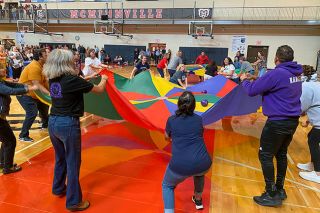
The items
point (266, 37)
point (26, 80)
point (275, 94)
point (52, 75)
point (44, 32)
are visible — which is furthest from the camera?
point (44, 32)

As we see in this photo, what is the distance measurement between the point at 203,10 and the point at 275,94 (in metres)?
14.7

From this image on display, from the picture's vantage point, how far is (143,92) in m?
4.55

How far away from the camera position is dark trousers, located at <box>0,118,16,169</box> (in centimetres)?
287

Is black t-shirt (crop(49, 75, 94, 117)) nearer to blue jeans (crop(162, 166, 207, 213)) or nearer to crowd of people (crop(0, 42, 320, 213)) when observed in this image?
crowd of people (crop(0, 42, 320, 213))

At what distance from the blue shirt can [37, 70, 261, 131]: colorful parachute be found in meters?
1.12

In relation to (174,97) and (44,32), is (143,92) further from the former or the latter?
(44,32)

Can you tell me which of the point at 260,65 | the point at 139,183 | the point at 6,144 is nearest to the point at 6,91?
the point at 6,144

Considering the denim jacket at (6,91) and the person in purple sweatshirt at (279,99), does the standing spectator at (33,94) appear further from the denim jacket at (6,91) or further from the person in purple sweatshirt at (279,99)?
the person in purple sweatshirt at (279,99)

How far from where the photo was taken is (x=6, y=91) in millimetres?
2652

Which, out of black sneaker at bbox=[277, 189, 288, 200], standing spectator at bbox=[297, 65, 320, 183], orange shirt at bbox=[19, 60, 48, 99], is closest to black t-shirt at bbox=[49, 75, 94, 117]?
orange shirt at bbox=[19, 60, 48, 99]

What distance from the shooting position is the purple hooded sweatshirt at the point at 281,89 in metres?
2.35

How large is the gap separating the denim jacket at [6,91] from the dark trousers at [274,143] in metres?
2.33

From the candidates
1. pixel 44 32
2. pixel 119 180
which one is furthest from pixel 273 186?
Answer: pixel 44 32

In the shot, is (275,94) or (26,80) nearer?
(275,94)
